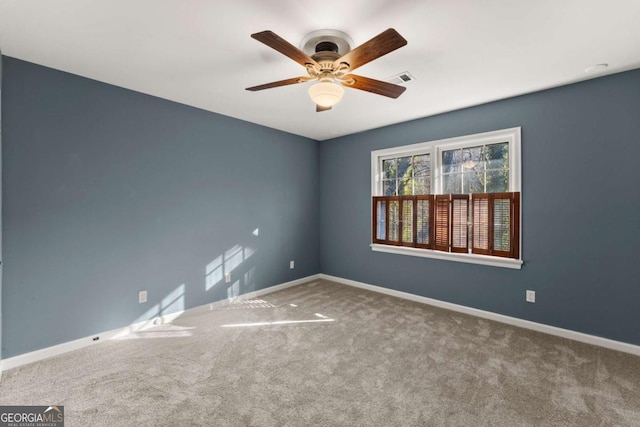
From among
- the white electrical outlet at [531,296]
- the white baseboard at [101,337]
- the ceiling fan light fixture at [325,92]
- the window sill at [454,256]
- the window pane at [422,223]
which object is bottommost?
the white baseboard at [101,337]

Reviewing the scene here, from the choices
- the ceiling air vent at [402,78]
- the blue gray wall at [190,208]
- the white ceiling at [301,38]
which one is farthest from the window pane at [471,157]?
the ceiling air vent at [402,78]

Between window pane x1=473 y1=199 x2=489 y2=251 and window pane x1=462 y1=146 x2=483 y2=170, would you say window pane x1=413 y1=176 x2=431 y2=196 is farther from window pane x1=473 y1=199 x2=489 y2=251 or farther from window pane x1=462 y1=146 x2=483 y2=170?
window pane x1=473 y1=199 x2=489 y2=251

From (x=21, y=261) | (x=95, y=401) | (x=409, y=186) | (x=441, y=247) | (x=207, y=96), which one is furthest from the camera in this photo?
(x=409, y=186)

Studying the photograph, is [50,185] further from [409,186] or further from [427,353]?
[409,186]

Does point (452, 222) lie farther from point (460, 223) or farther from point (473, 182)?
point (473, 182)

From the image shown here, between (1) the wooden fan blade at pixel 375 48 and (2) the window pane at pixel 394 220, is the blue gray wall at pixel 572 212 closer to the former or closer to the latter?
(2) the window pane at pixel 394 220

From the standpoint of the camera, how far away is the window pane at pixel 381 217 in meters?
4.37

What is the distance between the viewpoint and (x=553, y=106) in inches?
115

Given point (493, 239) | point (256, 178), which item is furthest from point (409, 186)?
point (256, 178)

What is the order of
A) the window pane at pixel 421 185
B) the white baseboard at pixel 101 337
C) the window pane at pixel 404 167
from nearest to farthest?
1. the white baseboard at pixel 101 337
2. the window pane at pixel 421 185
3. the window pane at pixel 404 167

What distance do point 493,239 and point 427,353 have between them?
1.62 meters

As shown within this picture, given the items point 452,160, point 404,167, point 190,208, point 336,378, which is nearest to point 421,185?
point 404,167

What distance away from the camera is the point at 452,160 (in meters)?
3.73

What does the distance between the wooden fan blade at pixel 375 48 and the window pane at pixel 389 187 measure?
261cm
